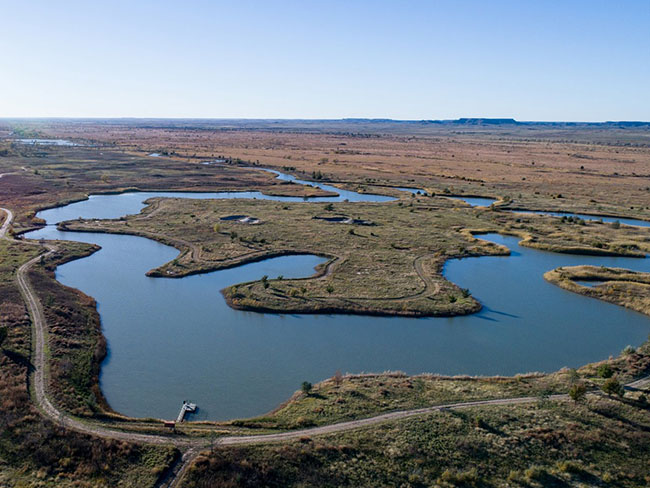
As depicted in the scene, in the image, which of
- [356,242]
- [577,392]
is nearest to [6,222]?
[356,242]

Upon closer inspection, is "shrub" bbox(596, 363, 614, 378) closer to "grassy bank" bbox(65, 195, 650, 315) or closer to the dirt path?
Result: "grassy bank" bbox(65, 195, 650, 315)

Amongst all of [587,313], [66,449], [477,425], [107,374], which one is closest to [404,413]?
[477,425]

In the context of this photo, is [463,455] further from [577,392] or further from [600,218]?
[600,218]

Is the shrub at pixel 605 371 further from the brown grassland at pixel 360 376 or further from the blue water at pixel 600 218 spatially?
the blue water at pixel 600 218

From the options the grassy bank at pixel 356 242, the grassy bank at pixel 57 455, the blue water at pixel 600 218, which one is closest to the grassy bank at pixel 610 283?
the grassy bank at pixel 356 242

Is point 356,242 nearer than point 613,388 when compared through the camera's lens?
No

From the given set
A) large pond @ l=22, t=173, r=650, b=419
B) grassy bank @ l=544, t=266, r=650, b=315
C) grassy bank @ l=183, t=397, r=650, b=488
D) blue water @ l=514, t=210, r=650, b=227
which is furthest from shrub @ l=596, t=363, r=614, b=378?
blue water @ l=514, t=210, r=650, b=227
